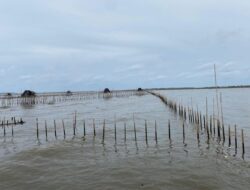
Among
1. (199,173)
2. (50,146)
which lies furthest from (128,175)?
(50,146)

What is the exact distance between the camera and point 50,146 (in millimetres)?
29078

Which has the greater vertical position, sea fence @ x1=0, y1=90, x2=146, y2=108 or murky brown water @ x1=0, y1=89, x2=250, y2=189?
sea fence @ x1=0, y1=90, x2=146, y2=108

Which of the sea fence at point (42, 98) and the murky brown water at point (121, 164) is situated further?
the sea fence at point (42, 98)

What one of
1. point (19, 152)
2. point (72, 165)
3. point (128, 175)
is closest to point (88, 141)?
point (19, 152)

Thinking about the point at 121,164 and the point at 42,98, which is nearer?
the point at 121,164

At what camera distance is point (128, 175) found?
807 inches

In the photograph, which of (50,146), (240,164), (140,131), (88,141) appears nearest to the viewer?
(240,164)

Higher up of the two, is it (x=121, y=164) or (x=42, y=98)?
(x=42, y=98)

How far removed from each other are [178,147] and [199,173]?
24.5 feet

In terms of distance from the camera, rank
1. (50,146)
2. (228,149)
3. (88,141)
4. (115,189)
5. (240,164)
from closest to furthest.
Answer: (115,189)
(240,164)
(228,149)
(50,146)
(88,141)

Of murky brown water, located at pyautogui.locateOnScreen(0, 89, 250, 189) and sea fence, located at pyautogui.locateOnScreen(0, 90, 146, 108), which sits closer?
murky brown water, located at pyautogui.locateOnScreen(0, 89, 250, 189)

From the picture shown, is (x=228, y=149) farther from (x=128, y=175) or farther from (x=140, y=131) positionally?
(x=140, y=131)

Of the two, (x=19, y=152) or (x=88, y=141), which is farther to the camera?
(x=88, y=141)

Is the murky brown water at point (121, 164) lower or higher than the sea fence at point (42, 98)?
lower
